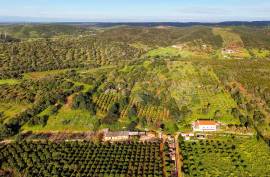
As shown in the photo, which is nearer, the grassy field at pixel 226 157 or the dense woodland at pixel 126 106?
the grassy field at pixel 226 157

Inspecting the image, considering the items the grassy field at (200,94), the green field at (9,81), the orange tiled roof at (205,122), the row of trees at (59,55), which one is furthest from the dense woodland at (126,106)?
the orange tiled roof at (205,122)

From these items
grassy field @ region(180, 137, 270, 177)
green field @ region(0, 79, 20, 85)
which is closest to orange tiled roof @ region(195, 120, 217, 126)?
grassy field @ region(180, 137, 270, 177)

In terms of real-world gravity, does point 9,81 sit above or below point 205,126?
below

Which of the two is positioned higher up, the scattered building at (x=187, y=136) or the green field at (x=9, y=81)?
the green field at (x=9, y=81)

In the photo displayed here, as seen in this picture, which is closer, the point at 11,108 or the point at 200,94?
the point at 11,108

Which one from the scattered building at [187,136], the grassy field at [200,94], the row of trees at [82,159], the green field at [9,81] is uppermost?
the grassy field at [200,94]

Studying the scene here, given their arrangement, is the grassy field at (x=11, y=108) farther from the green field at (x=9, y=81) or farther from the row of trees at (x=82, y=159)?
the green field at (x=9, y=81)

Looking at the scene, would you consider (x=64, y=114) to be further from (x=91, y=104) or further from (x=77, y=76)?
(x=77, y=76)

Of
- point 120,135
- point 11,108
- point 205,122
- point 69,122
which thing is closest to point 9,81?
point 11,108

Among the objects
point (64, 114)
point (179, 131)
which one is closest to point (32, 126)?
point (64, 114)

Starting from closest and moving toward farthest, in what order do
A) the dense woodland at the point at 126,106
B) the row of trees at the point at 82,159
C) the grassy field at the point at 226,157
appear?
the row of trees at the point at 82,159 < the grassy field at the point at 226,157 < the dense woodland at the point at 126,106

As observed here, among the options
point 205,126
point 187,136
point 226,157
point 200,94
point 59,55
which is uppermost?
point 59,55

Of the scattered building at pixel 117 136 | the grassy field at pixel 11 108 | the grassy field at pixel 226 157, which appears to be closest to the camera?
the grassy field at pixel 226 157

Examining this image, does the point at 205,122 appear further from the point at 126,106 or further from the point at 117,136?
the point at 126,106
